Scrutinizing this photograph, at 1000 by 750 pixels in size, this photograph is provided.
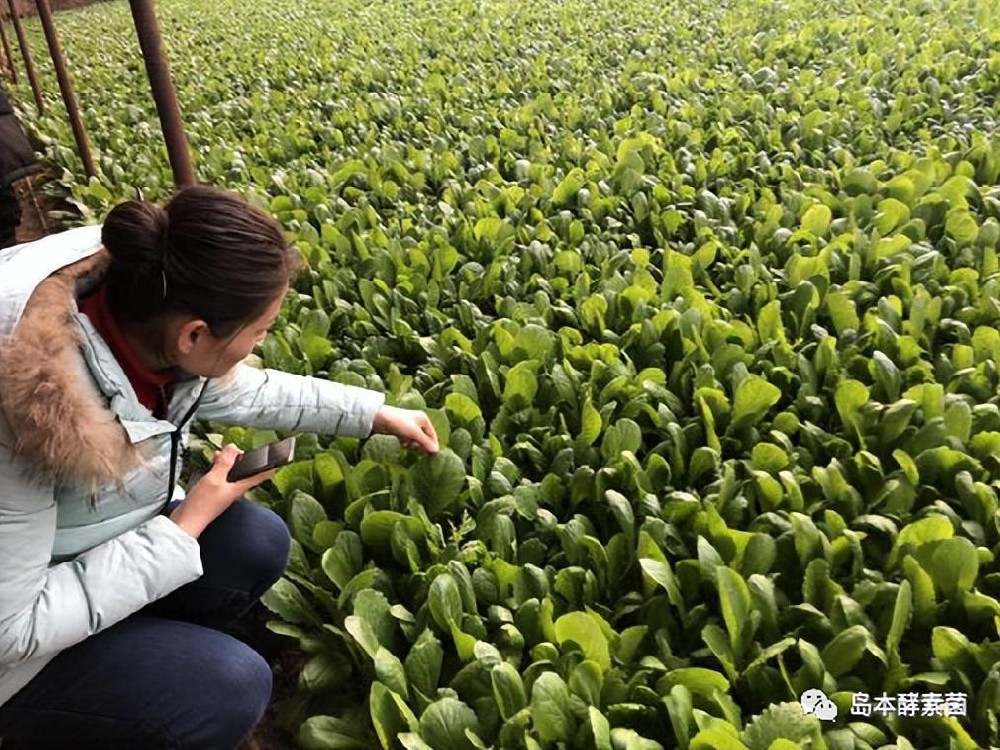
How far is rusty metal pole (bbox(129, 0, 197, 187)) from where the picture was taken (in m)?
3.29

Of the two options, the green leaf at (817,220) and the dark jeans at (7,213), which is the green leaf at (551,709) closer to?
the green leaf at (817,220)

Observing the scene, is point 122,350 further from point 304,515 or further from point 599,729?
point 599,729

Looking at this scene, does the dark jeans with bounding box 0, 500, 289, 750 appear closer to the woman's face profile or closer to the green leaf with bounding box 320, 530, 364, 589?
the green leaf with bounding box 320, 530, 364, 589

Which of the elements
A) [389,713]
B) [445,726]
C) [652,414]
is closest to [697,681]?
[445,726]

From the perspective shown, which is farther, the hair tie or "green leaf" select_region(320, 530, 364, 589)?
"green leaf" select_region(320, 530, 364, 589)

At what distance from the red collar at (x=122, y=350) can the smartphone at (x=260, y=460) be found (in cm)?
30

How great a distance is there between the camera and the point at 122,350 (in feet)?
5.59

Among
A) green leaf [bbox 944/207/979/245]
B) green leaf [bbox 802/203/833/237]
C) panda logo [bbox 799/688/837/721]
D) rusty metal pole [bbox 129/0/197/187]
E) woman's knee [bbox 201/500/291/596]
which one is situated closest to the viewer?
panda logo [bbox 799/688/837/721]

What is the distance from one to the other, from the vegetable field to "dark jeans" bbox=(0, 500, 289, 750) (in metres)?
0.22

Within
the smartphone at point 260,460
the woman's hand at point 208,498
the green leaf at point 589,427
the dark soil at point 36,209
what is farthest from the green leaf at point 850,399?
the dark soil at point 36,209

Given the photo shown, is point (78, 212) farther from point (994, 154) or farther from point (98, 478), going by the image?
point (994, 154)

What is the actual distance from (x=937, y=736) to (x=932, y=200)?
2537 mm

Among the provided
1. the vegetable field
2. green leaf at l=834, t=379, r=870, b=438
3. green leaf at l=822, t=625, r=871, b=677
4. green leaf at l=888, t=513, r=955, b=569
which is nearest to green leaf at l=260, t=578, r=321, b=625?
the vegetable field

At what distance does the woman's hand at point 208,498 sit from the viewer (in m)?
1.93
